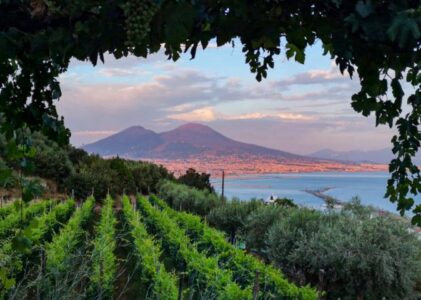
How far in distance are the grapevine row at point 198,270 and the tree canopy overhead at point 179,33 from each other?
9.76ft

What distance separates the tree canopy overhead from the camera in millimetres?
1643

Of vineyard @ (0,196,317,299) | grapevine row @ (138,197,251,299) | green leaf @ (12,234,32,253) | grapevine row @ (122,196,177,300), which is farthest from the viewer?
grapevine row @ (122,196,177,300)

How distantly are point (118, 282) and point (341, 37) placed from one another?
335 inches

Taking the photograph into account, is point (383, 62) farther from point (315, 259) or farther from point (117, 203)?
point (117, 203)

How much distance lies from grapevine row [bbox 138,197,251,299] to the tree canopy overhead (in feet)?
9.76

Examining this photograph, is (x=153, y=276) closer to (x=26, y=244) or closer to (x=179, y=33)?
(x=26, y=244)

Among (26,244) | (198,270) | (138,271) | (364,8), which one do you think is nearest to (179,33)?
(364,8)

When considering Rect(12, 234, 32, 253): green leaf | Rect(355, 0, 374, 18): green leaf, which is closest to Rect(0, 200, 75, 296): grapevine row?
Rect(12, 234, 32, 253): green leaf

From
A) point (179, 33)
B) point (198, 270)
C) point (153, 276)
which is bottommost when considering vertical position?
point (153, 276)

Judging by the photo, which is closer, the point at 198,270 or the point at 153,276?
the point at 198,270

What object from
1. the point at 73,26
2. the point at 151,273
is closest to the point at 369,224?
the point at 151,273

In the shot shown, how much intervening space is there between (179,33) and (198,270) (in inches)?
248

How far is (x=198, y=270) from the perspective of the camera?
746 centimetres

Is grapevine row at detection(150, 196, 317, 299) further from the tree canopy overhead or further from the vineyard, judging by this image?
the tree canopy overhead
